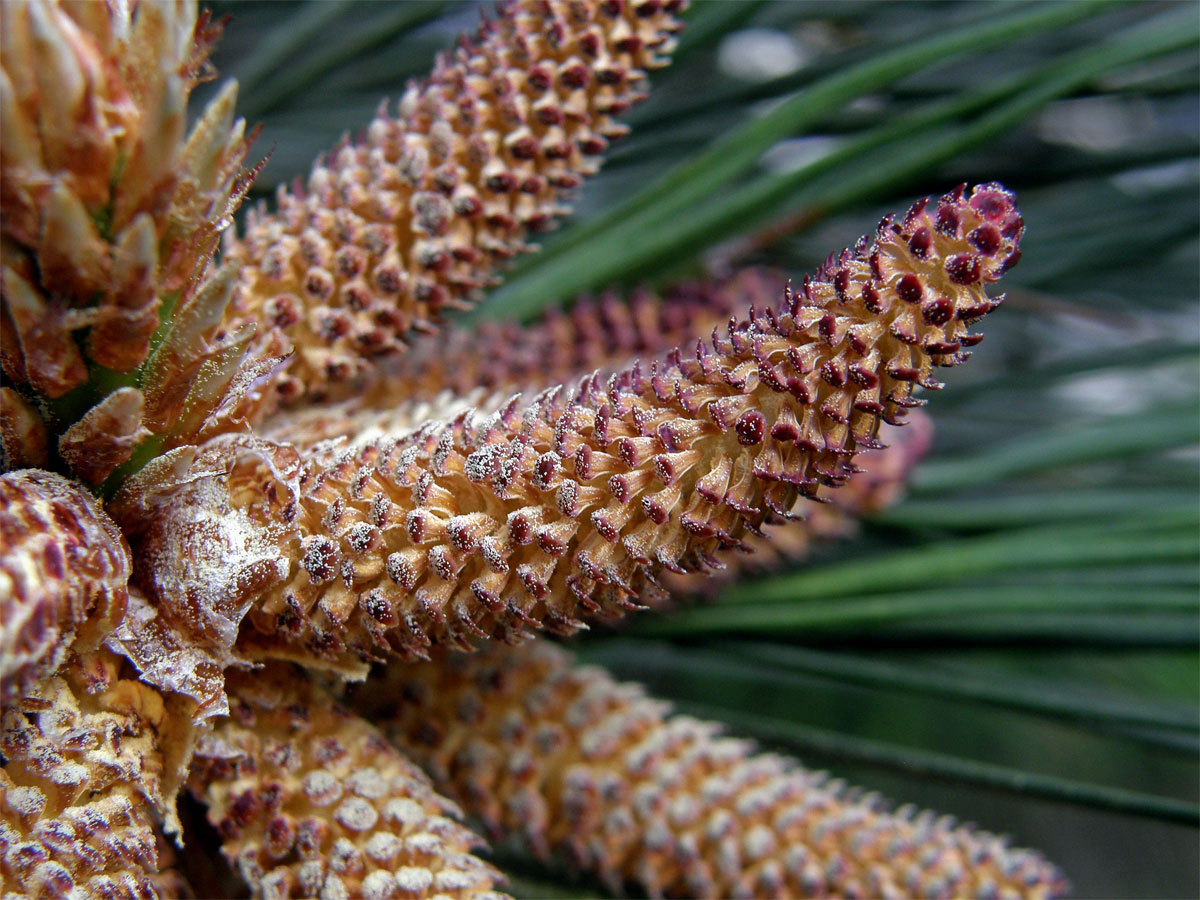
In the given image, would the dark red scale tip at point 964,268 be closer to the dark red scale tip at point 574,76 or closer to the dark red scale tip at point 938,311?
the dark red scale tip at point 938,311

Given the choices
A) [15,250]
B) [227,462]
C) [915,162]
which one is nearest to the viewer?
[15,250]

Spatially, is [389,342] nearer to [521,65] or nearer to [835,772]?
[521,65]

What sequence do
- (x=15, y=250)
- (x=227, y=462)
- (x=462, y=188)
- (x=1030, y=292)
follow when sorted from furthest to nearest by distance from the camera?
(x=1030, y=292) → (x=462, y=188) → (x=227, y=462) → (x=15, y=250)

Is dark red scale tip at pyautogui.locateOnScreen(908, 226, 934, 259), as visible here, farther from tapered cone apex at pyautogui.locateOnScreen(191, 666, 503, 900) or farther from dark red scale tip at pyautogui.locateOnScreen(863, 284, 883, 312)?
tapered cone apex at pyautogui.locateOnScreen(191, 666, 503, 900)

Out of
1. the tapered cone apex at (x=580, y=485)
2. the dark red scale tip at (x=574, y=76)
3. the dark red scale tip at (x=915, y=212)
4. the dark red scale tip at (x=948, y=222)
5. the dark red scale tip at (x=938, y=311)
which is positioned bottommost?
the tapered cone apex at (x=580, y=485)

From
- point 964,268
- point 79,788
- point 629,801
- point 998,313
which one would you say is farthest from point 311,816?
point 998,313

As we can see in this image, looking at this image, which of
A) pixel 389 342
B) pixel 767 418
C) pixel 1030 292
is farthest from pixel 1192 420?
pixel 389 342

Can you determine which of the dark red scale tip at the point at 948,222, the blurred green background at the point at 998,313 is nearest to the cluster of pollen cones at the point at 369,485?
the dark red scale tip at the point at 948,222

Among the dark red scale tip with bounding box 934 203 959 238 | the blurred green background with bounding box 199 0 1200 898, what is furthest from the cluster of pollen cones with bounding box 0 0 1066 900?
the blurred green background with bounding box 199 0 1200 898
